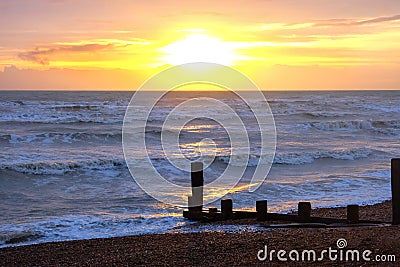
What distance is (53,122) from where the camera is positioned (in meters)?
42.3

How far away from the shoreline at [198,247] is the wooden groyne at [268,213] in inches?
13.9

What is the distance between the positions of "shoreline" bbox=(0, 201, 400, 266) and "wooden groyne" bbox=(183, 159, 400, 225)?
13.9 inches

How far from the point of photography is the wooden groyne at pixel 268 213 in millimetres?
8359

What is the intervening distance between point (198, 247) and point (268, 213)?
8.09 feet

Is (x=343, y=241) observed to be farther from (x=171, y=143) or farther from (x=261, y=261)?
(x=171, y=143)

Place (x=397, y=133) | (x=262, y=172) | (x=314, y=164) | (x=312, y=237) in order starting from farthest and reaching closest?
(x=397, y=133)
(x=314, y=164)
(x=262, y=172)
(x=312, y=237)

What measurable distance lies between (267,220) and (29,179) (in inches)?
445

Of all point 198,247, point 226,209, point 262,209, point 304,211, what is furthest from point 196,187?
point 198,247

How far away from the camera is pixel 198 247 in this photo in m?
8.12

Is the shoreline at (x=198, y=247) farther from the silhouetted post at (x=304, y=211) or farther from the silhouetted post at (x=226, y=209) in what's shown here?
the silhouetted post at (x=226, y=209)

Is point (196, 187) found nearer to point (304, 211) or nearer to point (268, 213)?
point (268, 213)

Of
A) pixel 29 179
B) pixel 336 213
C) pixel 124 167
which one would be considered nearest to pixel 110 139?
pixel 124 167

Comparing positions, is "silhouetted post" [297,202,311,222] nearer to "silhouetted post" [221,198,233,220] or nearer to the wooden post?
the wooden post

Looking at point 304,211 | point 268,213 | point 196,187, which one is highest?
point 196,187
